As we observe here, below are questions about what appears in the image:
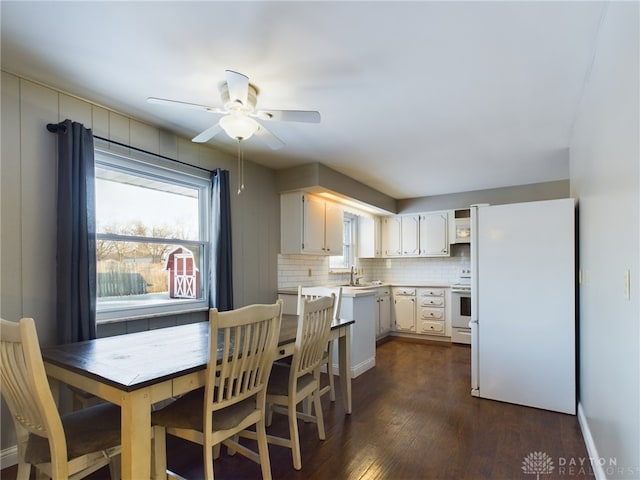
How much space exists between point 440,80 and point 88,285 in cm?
266

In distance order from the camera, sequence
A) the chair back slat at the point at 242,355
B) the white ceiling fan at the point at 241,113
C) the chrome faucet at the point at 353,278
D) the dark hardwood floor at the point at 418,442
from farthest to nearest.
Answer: the chrome faucet at the point at 353,278 < the dark hardwood floor at the point at 418,442 < the white ceiling fan at the point at 241,113 < the chair back slat at the point at 242,355

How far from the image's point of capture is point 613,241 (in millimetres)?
1648

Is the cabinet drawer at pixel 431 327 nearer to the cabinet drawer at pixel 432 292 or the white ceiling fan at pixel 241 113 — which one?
the cabinet drawer at pixel 432 292

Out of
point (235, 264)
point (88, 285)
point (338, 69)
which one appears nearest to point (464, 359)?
point (235, 264)

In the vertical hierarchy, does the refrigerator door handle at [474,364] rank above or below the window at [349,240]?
below

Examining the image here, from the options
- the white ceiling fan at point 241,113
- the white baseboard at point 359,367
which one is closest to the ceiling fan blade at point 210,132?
the white ceiling fan at point 241,113

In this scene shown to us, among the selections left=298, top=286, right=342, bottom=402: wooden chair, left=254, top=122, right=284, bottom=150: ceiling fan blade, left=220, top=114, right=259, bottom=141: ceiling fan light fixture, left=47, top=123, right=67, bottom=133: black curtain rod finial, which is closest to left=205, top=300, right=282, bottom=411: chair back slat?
left=298, top=286, right=342, bottom=402: wooden chair

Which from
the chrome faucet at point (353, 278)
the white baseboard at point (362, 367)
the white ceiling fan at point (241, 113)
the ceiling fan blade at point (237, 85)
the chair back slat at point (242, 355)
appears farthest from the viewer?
the chrome faucet at point (353, 278)

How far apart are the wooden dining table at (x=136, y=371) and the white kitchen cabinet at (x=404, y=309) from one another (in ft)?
12.6

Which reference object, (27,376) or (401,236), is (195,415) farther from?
(401,236)

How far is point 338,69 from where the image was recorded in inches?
84.7

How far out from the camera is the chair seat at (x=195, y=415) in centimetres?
177

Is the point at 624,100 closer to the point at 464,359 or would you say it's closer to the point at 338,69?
the point at 338,69

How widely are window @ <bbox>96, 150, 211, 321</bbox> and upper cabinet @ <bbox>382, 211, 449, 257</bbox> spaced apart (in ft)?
12.2
